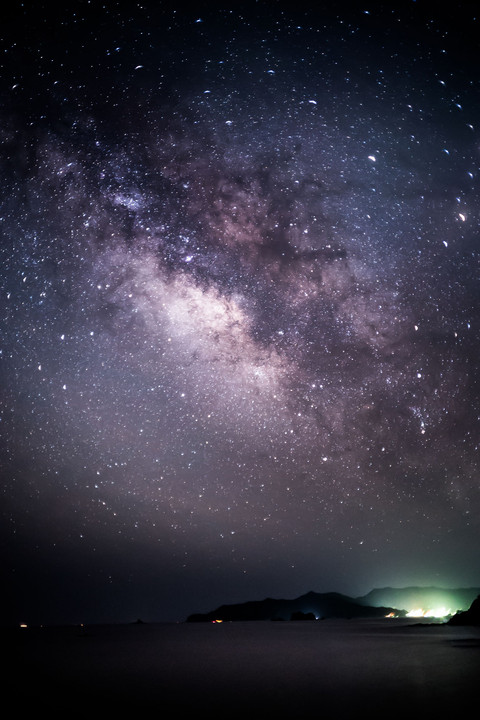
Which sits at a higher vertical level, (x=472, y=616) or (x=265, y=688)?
(x=265, y=688)

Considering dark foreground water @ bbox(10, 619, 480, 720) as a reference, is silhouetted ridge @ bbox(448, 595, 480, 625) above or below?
below

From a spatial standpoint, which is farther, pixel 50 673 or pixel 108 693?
pixel 50 673

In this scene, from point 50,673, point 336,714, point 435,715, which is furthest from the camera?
point 50,673

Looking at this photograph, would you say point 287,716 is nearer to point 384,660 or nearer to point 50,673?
point 384,660

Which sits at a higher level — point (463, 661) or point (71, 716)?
point (71, 716)

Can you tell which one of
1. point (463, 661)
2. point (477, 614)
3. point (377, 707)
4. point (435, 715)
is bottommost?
point (477, 614)

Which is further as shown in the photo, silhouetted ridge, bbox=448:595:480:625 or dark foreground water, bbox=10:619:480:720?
silhouetted ridge, bbox=448:595:480:625

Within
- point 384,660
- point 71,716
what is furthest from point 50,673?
point 384,660

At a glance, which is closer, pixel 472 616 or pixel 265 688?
pixel 265 688

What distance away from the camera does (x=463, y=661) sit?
3472 centimetres

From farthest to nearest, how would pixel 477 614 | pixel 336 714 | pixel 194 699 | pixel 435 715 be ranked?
pixel 477 614 < pixel 194 699 < pixel 336 714 < pixel 435 715

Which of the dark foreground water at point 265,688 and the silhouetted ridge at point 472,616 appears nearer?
the dark foreground water at point 265,688

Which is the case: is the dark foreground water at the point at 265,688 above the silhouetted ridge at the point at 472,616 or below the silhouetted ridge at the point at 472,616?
above

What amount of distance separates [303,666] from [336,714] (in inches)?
836
